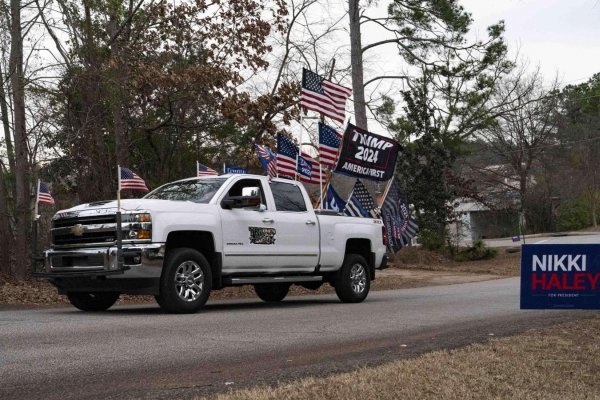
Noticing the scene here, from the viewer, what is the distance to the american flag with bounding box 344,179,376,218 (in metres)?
21.0

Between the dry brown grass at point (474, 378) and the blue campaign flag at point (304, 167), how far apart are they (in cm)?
1319

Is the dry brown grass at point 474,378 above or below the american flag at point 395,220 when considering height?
below

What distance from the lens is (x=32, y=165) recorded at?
59.5 ft

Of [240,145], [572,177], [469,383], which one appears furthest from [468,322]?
[572,177]

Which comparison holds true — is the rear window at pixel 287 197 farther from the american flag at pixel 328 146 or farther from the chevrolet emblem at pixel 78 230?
the american flag at pixel 328 146

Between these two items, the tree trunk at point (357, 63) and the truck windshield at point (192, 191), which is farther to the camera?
the tree trunk at point (357, 63)

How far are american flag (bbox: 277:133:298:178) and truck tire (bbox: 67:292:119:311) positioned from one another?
7623mm

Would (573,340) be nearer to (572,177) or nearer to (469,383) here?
(469,383)

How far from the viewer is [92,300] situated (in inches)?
503

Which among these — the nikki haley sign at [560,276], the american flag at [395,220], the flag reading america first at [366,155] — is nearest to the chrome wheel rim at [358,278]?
the flag reading america first at [366,155]

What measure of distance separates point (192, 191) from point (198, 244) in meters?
0.99

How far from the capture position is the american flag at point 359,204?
20952 millimetres

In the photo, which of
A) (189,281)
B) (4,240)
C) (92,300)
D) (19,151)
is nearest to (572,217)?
(19,151)

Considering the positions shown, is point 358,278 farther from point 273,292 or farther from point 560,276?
point 560,276
